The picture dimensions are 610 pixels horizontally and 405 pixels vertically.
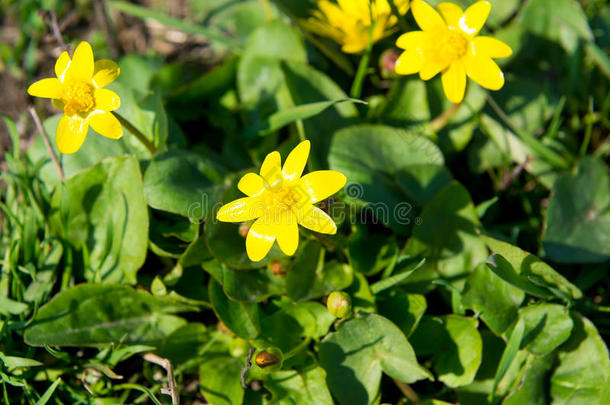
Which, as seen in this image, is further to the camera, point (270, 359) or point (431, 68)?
point (431, 68)

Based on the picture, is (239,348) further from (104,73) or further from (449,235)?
(104,73)

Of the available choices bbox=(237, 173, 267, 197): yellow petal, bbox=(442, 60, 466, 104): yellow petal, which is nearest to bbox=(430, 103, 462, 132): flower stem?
bbox=(442, 60, 466, 104): yellow petal

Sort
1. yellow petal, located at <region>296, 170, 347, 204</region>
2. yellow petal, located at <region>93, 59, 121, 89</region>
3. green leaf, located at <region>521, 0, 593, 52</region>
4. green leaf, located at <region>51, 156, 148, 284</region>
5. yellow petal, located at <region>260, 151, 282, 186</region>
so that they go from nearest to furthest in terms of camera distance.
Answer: yellow petal, located at <region>296, 170, 347, 204</region>, yellow petal, located at <region>260, 151, 282, 186</region>, yellow petal, located at <region>93, 59, 121, 89</region>, green leaf, located at <region>51, 156, 148, 284</region>, green leaf, located at <region>521, 0, 593, 52</region>

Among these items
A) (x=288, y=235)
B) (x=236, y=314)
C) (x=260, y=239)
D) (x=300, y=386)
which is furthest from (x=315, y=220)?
(x=300, y=386)

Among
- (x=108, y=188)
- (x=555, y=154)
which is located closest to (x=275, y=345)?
(x=108, y=188)

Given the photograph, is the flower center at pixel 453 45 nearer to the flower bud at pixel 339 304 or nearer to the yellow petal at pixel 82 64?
the flower bud at pixel 339 304

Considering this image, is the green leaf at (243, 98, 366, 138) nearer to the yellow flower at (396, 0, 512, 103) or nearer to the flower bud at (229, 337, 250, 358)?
the yellow flower at (396, 0, 512, 103)

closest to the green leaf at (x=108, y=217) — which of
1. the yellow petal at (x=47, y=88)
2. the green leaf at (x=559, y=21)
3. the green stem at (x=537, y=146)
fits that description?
the yellow petal at (x=47, y=88)
